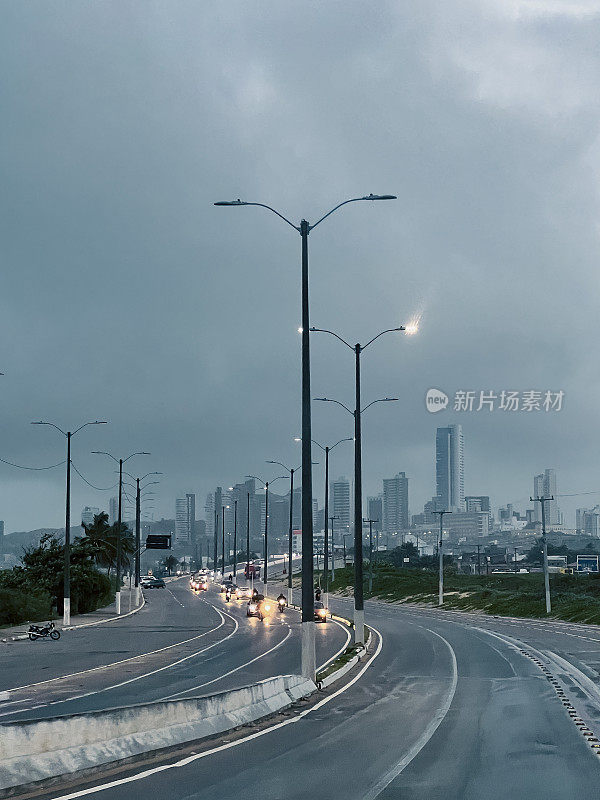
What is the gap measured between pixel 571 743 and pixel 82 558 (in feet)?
231

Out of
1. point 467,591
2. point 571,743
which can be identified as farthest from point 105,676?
point 467,591

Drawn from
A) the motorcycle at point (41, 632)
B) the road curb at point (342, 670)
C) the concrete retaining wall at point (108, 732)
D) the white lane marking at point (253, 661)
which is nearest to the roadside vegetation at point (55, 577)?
the motorcycle at point (41, 632)

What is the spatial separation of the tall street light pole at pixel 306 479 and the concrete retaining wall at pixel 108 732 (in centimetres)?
503

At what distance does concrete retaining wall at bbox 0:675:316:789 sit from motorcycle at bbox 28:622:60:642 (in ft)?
117

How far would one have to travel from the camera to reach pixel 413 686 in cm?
2894

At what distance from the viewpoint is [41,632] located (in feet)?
176

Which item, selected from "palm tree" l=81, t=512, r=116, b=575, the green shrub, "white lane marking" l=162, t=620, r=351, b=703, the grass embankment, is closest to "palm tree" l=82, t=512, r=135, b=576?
"palm tree" l=81, t=512, r=116, b=575

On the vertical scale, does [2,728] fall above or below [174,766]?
above

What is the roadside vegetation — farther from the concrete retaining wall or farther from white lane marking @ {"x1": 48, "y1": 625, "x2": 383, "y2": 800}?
the concrete retaining wall

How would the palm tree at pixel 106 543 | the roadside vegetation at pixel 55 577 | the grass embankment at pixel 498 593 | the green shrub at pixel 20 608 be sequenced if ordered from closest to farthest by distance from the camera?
the green shrub at pixel 20 608, the roadside vegetation at pixel 55 577, the grass embankment at pixel 498 593, the palm tree at pixel 106 543

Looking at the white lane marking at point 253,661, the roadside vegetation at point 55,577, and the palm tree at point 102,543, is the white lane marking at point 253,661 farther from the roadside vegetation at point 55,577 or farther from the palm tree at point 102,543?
the palm tree at point 102,543

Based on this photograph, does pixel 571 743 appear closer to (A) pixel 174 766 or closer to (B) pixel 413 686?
(A) pixel 174 766

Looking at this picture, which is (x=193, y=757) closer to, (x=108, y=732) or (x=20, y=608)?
(x=108, y=732)

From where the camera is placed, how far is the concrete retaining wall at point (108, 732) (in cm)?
1297
